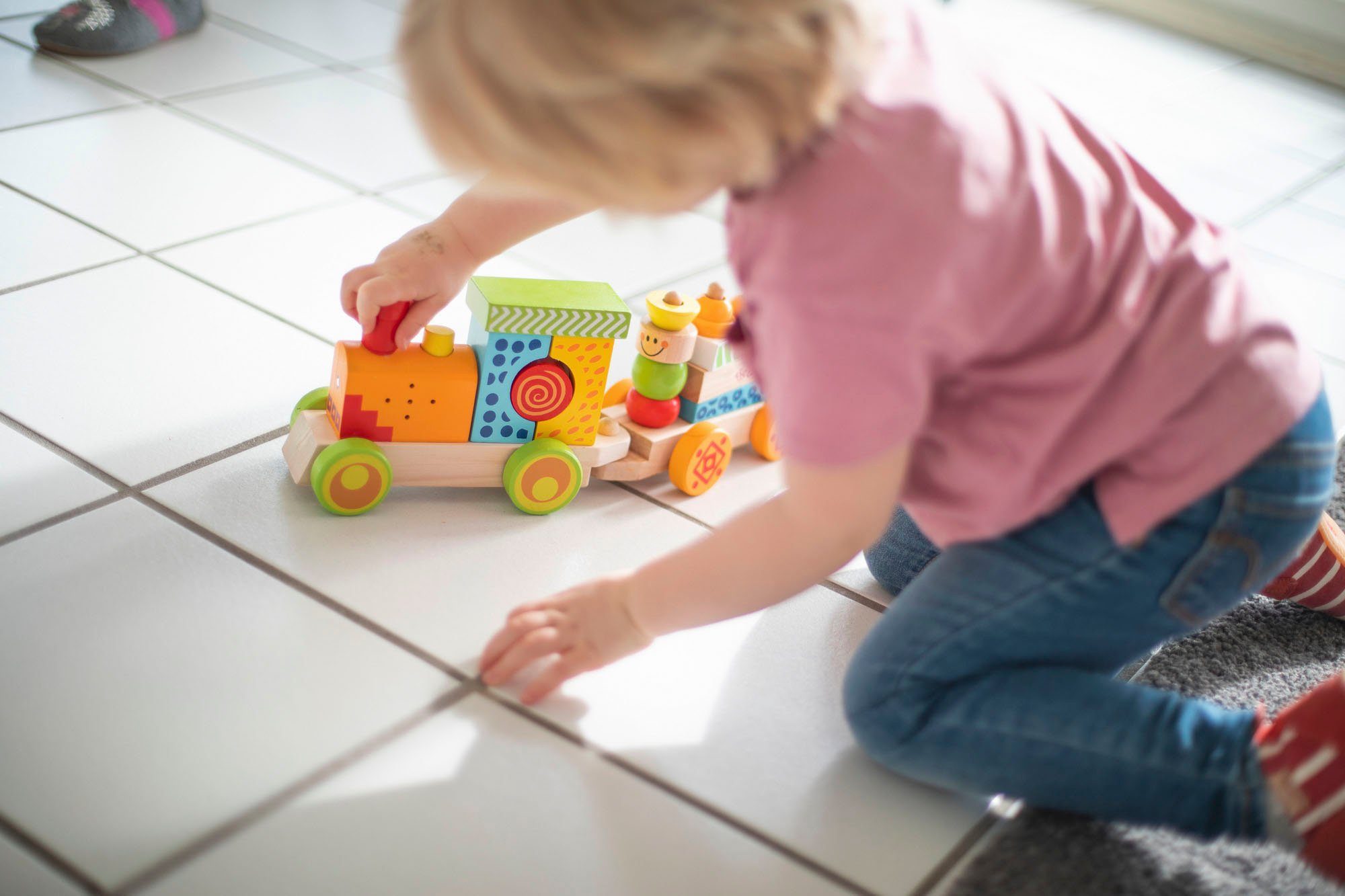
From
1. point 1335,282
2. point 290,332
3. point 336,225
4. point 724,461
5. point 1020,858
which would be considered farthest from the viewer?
point 1335,282

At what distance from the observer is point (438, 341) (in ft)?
3.20

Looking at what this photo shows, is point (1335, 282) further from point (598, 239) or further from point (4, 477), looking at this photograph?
point (4, 477)

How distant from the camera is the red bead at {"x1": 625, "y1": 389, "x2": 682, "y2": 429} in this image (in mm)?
1076

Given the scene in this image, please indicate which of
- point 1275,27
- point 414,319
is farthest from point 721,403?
point 1275,27

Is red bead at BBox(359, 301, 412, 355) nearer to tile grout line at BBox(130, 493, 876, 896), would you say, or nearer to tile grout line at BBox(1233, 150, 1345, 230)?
tile grout line at BBox(130, 493, 876, 896)

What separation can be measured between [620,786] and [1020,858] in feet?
0.78

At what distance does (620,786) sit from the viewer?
0.77 metres

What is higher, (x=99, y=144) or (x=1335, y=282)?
(x=99, y=144)

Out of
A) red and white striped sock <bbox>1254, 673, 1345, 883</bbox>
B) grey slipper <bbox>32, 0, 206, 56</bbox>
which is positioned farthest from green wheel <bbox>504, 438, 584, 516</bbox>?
grey slipper <bbox>32, 0, 206, 56</bbox>

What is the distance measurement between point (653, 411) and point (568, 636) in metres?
0.32

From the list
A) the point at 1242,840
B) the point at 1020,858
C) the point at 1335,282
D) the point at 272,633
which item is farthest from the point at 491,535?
the point at 1335,282

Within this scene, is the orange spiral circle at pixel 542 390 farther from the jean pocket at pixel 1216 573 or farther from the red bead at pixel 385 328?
the jean pocket at pixel 1216 573

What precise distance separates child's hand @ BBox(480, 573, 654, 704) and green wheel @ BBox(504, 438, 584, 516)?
19 cm

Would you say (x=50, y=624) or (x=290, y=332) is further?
(x=290, y=332)
